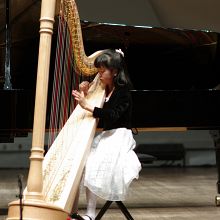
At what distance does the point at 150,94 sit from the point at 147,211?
0.97 metres

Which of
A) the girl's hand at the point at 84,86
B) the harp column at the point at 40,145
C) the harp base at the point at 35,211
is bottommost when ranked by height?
the harp base at the point at 35,211

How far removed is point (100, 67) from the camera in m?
3.46

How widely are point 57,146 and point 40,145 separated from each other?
3.53ft

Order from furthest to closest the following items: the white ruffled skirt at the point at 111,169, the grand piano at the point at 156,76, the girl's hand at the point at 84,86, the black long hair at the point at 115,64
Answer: the grand piano at the point at 156,76
the girl's hand at the point at 84,86
the black long hair at the point at 115,64
the white ruffled skirt at the point at 111,169

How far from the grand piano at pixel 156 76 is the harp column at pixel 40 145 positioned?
1.93 metres

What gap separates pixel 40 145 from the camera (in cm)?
234

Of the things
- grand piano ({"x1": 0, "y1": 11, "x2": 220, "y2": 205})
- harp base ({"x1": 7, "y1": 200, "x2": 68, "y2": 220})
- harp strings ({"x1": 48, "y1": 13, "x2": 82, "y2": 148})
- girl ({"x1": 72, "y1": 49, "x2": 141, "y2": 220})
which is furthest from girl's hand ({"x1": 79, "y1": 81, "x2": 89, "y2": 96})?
harp base ({"x1": 7, "y1": 200, "x2": 68, "y2": 220})

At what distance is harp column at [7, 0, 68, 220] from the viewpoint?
233 cm

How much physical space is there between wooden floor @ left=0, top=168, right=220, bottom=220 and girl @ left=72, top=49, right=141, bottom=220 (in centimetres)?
96

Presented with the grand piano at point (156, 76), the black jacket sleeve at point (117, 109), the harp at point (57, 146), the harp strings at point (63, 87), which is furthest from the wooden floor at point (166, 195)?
the black jacket sleeve at point (117, 109)

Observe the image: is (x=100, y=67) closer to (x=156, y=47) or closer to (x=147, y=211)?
(x=147, y=211)

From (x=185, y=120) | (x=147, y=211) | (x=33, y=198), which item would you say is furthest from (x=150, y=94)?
(x=33, y=198)

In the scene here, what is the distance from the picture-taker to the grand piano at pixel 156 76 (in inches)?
171

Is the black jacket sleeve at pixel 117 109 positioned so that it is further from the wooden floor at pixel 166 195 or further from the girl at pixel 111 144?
the wooden floor at pixel 166 195
